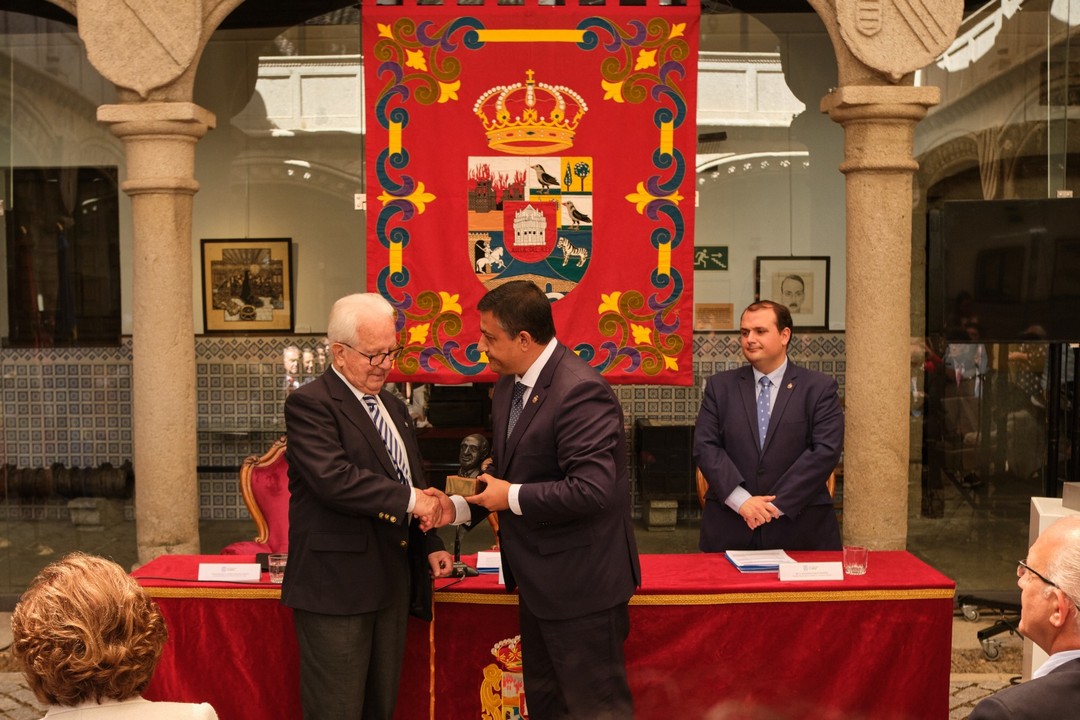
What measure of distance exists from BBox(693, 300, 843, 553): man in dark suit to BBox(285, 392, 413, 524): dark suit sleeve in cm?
164

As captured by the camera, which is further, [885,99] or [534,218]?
[534,218]

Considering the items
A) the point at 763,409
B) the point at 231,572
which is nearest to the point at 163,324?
the point at 231,572

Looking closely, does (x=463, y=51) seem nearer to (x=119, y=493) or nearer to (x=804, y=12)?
(x=804, y=12)

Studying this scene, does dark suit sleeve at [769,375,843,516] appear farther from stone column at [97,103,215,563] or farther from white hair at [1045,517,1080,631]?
stone column at [97,103,215,563]

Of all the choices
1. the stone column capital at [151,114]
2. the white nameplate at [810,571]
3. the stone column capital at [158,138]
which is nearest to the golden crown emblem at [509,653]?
the white nameplate at [810,571]

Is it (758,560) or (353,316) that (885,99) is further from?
(353,316)

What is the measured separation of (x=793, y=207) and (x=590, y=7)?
1978 mm

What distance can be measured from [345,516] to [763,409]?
1958mm

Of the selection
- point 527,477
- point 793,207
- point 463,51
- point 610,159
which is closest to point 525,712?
point 527,477

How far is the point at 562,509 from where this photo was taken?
10.8 feet

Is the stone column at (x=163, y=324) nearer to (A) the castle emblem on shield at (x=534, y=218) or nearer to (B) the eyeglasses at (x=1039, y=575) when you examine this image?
(A) the castle emblem on shield at (x=534, y=218)

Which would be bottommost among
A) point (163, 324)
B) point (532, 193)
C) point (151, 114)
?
point (163, 324)

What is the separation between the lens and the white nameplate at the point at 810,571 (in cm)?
390

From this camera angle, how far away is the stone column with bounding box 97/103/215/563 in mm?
5645
